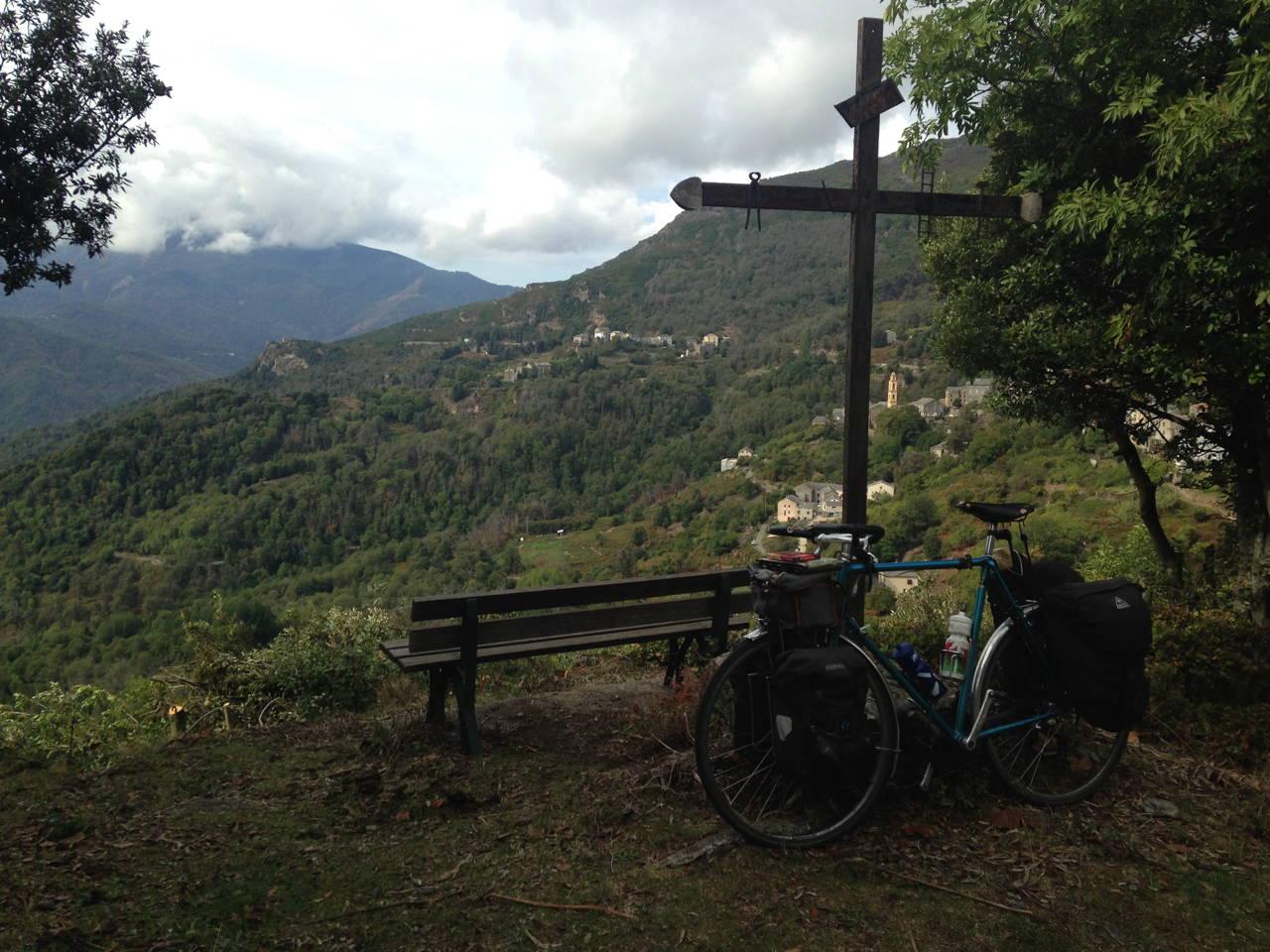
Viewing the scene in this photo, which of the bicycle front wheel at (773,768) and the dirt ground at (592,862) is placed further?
the bicycle front wheel at (773,768)

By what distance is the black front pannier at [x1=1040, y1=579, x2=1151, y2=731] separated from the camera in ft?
Answer: 10.3

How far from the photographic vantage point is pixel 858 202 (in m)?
4.72

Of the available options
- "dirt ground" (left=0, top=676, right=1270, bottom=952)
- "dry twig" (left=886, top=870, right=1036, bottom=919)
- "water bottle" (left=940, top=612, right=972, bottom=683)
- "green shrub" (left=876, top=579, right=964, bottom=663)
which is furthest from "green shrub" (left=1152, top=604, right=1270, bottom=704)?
"dry twig" (left=886, top=870, right=1036, bottom=919)

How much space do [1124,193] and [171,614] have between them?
58240 millimetres

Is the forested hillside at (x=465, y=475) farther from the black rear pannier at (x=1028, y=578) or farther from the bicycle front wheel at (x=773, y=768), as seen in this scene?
the black rear pannier at (x=1028, y=578)

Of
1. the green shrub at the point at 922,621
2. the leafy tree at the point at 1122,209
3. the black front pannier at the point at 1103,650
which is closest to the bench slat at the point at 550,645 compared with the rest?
the green shrub at the point at 922,621

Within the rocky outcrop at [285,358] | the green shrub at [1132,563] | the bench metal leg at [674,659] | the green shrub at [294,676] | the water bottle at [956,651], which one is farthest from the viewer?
the rocky outcrop at [285,358]

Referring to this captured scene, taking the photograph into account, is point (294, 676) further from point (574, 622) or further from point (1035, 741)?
point (1035, 741)

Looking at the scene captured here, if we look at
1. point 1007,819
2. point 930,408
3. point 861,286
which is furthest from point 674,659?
point 930,408

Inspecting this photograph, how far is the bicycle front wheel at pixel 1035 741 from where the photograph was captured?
3.31 m

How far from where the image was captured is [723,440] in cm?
9244

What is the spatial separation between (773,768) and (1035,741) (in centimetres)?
123

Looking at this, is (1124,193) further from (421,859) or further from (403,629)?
(403,629)

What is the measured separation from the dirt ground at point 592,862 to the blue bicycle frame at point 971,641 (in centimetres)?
23
